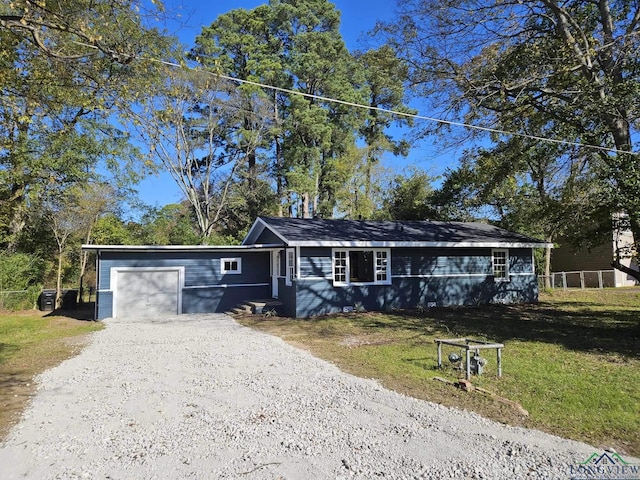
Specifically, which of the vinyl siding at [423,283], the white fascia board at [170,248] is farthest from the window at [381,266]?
the white fascia board at [170,248]

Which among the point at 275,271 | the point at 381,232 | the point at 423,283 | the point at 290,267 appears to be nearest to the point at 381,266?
the point at 381,232

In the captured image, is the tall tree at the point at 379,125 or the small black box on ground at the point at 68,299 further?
the tall tree at the point at 379,125

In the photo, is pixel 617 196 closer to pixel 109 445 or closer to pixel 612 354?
pixel 612 354

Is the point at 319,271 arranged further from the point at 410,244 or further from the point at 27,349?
the point at 27,349

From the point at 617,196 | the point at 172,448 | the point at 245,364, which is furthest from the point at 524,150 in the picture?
the point at 172,448

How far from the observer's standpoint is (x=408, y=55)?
1127 centimetres

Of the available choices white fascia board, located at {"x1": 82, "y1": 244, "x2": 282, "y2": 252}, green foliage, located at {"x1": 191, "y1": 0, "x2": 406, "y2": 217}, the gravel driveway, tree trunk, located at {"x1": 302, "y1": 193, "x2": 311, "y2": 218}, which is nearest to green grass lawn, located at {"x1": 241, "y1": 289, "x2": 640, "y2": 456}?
the gravel driveway

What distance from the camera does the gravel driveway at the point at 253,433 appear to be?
351 cm

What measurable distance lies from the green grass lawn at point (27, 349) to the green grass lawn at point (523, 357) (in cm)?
459

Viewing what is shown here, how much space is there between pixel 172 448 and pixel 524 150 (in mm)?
11775

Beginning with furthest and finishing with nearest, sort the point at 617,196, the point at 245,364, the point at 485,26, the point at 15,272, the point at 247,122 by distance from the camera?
the point at 247,122, the point at 15,272, the point at 485,26, the point at 617,196, the point at 245,364

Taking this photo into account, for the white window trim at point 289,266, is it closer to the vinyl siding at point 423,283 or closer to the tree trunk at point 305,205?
the vinyl siding at point 423,283

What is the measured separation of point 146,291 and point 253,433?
39.7 feet

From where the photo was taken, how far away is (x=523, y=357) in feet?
25.0
